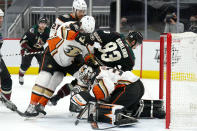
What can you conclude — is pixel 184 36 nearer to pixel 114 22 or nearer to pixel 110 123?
pixel 110 123

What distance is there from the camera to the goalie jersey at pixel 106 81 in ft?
10.3

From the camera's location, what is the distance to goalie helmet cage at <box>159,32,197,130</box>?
3256 millimetres

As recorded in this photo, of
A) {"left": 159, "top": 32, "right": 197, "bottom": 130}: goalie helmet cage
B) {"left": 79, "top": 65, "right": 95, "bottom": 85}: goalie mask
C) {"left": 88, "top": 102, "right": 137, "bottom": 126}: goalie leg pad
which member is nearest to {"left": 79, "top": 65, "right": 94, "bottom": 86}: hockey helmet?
{"left": 79, "top": 65, "right": 95, "bottom": 85}: goalie mask

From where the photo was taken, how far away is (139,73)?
671 centimetres

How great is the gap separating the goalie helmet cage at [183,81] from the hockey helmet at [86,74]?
0.60m

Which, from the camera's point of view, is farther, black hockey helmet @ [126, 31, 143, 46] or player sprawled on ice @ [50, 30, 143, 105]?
black hockey helmet @ [126, 31, 143, 46]

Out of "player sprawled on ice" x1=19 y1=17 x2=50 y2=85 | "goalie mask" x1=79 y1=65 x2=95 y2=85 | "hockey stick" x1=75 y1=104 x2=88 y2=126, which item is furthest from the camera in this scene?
"player sprawled on ice" x1=19 y1=17 x2=50 y2=85

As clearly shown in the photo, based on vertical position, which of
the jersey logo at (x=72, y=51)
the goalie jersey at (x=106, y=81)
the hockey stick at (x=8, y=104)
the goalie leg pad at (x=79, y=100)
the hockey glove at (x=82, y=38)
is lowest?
the hockey stick at (x=8, y=104)

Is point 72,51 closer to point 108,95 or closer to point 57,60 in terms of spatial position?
point 57,60

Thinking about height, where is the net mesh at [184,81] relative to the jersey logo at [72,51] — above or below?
below

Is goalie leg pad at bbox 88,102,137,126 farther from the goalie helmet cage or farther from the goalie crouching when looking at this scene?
the goalie helmet cage

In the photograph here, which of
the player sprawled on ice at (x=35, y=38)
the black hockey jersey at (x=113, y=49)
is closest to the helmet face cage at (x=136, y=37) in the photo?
the black hockey jersey at (x=113, y=49)

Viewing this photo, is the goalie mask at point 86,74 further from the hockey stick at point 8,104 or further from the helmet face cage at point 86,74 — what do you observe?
the hockey stick at point 8,104

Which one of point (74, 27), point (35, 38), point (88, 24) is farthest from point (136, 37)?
point (35, 38)
